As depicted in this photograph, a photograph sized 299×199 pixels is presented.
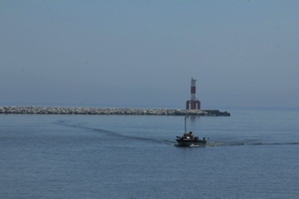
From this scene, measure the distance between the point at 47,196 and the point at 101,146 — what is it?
771 inches

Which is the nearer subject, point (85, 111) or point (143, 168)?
point (143, 168)

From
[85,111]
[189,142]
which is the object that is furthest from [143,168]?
[85,111]

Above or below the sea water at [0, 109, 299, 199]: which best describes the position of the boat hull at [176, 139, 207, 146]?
above

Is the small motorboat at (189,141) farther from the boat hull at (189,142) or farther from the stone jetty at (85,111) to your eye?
the stone jetty at (85,111)

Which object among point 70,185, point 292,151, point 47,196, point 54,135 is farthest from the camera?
point 54,135

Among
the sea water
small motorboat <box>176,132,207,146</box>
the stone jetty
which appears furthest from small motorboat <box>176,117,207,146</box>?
the stone jetty

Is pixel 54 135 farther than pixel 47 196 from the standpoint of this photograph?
Yes

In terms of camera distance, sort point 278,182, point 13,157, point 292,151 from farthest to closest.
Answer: point 292,151 < point 13,157 < point 278,182

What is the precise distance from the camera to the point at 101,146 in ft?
142

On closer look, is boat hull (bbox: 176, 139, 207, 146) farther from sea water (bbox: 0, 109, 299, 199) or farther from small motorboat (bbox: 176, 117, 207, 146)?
sea water (bbox: 0, 109, 299, 199)

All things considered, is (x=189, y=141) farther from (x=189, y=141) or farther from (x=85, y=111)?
(x=85, y=111)

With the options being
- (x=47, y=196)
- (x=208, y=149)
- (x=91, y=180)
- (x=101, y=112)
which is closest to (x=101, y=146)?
(x=208, y=149)

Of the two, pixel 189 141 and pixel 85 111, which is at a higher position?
pixel 85 111

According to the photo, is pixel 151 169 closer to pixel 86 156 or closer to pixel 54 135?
pixel 86 156
